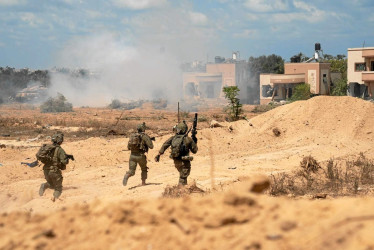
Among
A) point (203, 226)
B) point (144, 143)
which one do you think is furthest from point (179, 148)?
point (203, 226)

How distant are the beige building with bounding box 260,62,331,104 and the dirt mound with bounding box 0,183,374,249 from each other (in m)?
47.5

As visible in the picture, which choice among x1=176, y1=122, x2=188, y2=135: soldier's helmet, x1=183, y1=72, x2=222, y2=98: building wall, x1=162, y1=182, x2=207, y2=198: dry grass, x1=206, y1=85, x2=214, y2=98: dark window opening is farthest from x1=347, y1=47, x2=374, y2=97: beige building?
x1=162, y1=182, x2=207, y2=198: dry grass

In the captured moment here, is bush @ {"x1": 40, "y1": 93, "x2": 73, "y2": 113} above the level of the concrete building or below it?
below

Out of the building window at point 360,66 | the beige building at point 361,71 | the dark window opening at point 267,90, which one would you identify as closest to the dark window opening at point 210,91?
the dark window opening at point 267,90

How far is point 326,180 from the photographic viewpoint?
1267cm

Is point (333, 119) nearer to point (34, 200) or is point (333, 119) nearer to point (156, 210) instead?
point (34, 200)

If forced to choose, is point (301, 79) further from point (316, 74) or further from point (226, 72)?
point (226, 72)

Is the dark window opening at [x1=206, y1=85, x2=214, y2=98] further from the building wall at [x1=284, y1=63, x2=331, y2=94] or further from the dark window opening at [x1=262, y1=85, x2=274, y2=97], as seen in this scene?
the building wall at [x1=284, y1=63, x2=331, y2=94]

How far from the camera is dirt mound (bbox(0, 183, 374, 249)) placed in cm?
418

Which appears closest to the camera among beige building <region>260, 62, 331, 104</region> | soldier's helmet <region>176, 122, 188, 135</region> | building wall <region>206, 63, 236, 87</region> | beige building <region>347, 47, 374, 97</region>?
soldier's helmet <region>176, 122, 188, 135</region>

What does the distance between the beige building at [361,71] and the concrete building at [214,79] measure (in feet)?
76.3

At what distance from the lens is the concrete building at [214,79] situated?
66250 mm

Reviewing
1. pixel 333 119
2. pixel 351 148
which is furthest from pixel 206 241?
pixel 333 119

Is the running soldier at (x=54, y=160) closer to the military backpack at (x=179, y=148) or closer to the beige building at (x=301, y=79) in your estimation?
the military backpack at (x=179, y=148)
